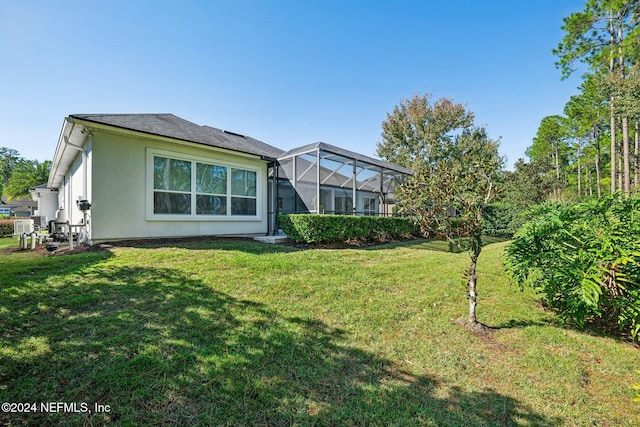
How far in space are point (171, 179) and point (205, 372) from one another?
755 cm

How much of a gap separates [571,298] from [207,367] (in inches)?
176

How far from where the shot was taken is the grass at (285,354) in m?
2.21

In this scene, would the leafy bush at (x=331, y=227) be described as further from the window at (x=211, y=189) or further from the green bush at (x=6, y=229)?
the green bush at (x=6, y=229)

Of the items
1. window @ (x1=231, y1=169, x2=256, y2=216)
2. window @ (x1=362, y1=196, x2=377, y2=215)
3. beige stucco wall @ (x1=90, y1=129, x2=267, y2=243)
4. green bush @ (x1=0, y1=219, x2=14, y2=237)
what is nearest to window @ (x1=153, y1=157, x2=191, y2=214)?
beige stucco wall @ (x1=90, y1=129, x2=267, y2=243)

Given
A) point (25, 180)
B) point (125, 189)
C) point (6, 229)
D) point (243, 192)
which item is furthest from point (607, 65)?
point (25, 180)

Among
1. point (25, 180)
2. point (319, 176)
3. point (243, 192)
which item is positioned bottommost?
point (243, 192)

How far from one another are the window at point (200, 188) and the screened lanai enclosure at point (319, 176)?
4.44 feet

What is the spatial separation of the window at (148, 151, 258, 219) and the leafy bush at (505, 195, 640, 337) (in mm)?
8601

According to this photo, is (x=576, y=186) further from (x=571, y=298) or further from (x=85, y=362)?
(x=85, y=362)

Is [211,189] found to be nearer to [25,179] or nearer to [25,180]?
[25,180]

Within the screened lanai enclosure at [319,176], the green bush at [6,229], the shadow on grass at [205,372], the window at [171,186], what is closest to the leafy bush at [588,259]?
the shadow on grass at [205,372]

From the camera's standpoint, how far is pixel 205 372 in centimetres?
252

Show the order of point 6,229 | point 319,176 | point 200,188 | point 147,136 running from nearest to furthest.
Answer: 1. point 147,136
2. point 200,188
3. point 319,176
4. point 6,229

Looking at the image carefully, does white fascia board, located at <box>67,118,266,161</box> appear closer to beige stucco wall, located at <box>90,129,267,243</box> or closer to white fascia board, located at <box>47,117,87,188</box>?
beige stucco wall, located at <box>90,129,267,243</box>
